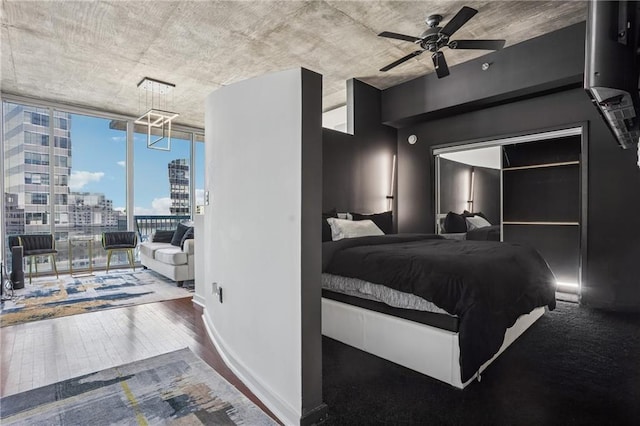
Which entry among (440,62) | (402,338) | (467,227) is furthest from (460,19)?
(467,227)

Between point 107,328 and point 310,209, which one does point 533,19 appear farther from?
point 107,328

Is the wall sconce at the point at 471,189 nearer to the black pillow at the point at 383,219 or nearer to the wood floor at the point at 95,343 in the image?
the black pillow at the point at 383,219

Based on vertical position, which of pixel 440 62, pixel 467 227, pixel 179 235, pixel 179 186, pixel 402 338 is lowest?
pixel 402 338

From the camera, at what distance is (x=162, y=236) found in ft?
19.8

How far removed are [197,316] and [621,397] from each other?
3.27 meters

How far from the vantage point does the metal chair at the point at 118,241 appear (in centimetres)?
562

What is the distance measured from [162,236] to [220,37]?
383 cm

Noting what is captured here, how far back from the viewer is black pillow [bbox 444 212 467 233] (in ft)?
16.2

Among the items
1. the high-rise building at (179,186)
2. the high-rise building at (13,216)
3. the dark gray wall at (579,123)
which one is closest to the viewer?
the dark gray wall at (579,123)

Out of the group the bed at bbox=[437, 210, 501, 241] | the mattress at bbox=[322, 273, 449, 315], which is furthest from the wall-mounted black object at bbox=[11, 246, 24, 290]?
the bed at bbox=[437, 210, 501, 241]

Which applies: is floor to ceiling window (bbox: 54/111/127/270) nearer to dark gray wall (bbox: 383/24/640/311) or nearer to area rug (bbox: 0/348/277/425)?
area rug (bbox: 0/348/277/425)

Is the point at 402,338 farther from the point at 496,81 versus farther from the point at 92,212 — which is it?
the point at 92,212

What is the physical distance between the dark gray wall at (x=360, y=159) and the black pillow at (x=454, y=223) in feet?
3.20

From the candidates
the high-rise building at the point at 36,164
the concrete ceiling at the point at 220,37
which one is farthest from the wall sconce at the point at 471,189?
the high-rise building at the point at 36,164
